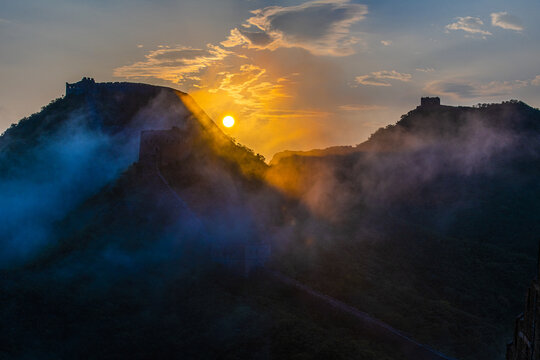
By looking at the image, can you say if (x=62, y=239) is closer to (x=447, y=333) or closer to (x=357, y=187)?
(x=447, y=333)

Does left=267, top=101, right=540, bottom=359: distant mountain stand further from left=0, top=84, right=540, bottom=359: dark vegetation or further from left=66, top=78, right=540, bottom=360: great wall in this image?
left=66, top=78, right=540, bottom=360: great wall

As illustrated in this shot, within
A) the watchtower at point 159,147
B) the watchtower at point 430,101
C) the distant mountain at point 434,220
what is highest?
the watchtower at point 430,101

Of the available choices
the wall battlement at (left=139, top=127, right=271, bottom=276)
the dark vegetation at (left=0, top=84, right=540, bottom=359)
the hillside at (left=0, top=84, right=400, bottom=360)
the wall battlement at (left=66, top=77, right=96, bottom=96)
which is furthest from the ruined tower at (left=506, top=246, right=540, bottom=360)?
the wall battlement at (left=66, top=77, right=96, bottom=96)

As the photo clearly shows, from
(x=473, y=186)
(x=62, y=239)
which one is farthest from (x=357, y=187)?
(x=62, y=239)

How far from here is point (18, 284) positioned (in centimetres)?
2319

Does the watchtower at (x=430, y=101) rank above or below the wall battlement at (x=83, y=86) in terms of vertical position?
above

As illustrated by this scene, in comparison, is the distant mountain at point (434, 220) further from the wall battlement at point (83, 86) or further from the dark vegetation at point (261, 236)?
the wall battlement at point (83, 86)

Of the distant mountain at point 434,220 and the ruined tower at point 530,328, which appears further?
the distant mountain at point 434,220

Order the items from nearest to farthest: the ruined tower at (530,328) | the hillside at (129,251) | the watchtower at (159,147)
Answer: the ruined tower at (530,328)
the hillside at (129,251)
the watchtower at (159,147)

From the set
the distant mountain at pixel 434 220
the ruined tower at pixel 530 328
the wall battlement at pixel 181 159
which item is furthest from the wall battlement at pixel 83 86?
the ruined tower at pixel 530 328

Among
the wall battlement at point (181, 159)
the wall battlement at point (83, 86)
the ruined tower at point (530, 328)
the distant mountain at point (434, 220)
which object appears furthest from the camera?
the wall battlement at point (83, 86)

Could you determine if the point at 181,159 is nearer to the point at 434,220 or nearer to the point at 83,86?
the point at 83,86

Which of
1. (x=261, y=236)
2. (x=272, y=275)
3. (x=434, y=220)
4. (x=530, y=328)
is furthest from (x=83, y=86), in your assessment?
(x=530, y=328)

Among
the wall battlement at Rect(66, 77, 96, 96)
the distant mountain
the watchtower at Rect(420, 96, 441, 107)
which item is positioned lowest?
the distant mountain
